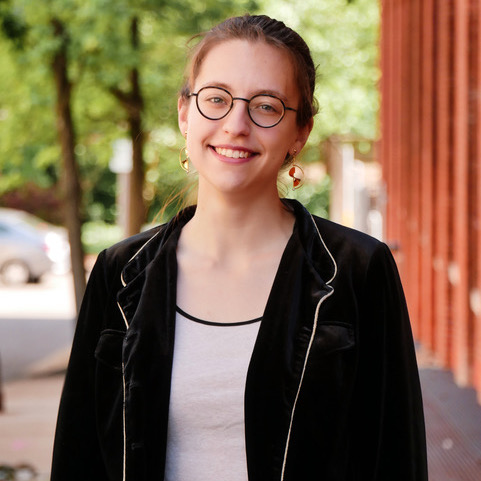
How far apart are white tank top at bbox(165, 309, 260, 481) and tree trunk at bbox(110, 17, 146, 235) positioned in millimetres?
10128

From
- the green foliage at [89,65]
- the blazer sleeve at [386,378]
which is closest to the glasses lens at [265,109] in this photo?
the blazer sleeve at [386,378]

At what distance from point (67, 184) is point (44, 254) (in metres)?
10.7

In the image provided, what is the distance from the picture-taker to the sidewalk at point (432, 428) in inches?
221

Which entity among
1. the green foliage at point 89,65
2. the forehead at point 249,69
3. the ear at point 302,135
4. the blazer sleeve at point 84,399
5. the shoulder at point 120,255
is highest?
the green foliage at point 89,65

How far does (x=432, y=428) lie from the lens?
646 centimetres

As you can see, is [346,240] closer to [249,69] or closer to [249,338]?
[249,338]

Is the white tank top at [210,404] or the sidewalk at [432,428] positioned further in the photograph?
the sidewalk at [432,428]

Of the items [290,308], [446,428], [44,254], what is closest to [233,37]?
[290,308]

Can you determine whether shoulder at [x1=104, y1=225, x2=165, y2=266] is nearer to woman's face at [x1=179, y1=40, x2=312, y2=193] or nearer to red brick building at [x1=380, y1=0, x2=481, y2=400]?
woman's face at [x1=179, y1=40, x2=312, y2=193]

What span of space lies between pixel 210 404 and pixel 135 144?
10.9 m

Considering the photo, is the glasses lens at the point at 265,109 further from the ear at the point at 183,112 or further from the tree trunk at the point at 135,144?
the tree trunk at the point at 135,144

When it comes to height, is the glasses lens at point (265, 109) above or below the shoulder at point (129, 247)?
above

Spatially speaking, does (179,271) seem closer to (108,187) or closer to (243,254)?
(243,254)

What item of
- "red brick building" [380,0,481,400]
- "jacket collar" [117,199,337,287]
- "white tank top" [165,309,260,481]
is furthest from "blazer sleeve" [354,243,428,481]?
"red brick building" [380,0,481,400]
